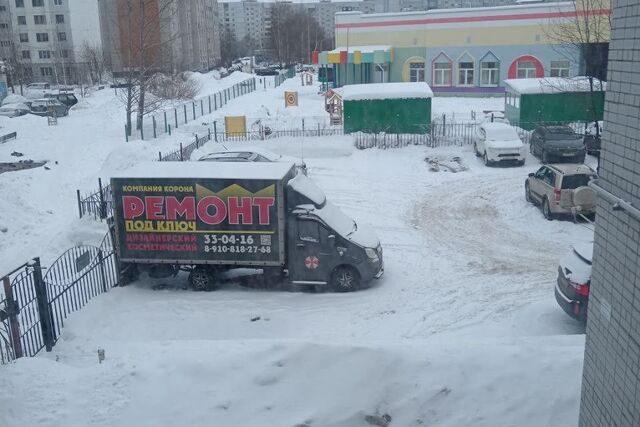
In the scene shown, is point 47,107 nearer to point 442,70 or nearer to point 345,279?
point 442,70

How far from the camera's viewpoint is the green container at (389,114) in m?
28.6

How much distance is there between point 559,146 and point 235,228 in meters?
15.3

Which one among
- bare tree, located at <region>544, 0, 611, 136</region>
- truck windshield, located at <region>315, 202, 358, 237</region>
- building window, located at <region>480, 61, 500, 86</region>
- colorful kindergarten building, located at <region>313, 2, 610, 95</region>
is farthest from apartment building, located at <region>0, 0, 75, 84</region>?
truck windshield, located at <region>315, 202, 358, 237</region>

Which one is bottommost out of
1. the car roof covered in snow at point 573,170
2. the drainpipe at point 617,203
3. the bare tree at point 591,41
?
the car roof covered in snow at point 573,170

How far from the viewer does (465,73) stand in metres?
44.0

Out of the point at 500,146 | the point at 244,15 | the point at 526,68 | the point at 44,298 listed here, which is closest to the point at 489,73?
the point at 526,68

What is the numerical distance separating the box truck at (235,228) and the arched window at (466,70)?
34.0m

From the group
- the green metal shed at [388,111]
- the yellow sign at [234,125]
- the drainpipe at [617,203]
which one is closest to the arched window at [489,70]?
the green metal shed at [388,111]

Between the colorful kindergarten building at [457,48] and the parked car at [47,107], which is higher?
the colorful kindergarten building at [457,48]

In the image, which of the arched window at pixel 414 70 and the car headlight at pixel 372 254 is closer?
the car headlight at pixel 372 254

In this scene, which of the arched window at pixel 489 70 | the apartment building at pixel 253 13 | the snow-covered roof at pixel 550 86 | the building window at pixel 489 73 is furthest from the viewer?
the apartment building at pixel 253 13

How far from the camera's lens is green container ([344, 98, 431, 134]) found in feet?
94.0

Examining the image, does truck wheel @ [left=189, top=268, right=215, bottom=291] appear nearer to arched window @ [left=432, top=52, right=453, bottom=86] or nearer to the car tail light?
the car tail light

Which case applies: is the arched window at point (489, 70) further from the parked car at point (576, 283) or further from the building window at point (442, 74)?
the parked car at point (576, 283)
